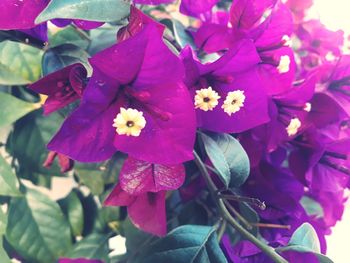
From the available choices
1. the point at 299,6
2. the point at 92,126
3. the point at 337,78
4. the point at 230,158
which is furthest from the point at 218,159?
the point at 299,6

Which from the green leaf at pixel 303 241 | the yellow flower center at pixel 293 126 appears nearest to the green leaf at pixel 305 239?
the green leaf at pixel 303 241

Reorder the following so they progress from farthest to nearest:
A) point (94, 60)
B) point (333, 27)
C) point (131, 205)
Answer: point (333, 27)
point (131, 205)
point (94, 60)

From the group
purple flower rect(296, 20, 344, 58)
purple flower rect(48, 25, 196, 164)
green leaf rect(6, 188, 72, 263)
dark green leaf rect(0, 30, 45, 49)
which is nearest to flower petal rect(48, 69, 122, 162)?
purple flower rect(48, 25, 196, 164)

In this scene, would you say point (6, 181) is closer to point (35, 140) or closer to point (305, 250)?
point (35, 140)

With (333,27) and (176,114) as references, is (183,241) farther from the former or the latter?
(333,27)

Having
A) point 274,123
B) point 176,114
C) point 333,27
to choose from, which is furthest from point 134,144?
point 333,27

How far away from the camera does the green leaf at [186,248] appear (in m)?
0.43

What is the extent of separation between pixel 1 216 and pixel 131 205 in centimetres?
13

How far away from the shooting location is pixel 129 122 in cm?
37

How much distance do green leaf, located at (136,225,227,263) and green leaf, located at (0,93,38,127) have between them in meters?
0.21

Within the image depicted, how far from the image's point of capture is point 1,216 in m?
0.47

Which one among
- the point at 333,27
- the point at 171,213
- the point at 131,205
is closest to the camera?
the point at 131,205

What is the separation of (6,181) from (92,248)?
0.15 m

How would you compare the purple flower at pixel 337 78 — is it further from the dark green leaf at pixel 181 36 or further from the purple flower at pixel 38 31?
the purple flower at pixel 38 31
